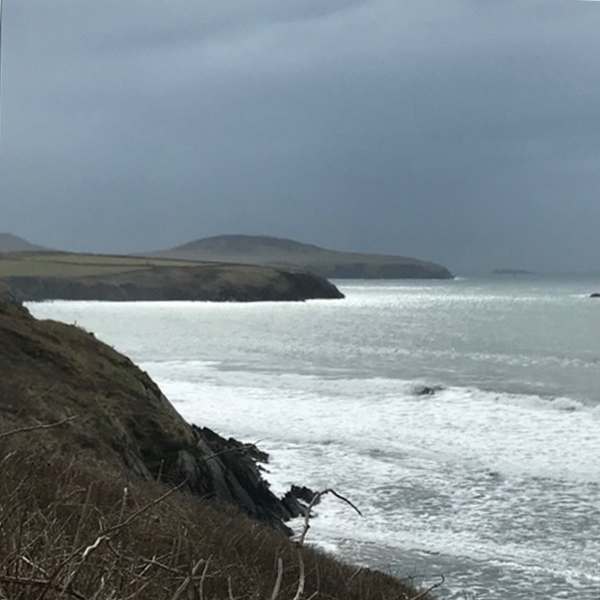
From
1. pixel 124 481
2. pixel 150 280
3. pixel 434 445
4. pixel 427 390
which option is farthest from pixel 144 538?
pixel 150 280

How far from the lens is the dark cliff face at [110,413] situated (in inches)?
492

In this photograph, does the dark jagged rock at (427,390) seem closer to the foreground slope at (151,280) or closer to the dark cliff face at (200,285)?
the foreground slope at (151,280)

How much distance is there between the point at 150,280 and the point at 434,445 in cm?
14618

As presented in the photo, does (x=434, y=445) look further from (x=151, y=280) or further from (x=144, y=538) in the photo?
(x=151, y=280)

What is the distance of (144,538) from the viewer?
528cm

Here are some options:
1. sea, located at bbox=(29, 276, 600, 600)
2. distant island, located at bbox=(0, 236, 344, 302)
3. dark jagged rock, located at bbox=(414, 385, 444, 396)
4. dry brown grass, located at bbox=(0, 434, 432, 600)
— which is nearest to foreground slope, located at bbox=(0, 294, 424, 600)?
dry brown grass, located at bbox=(0, 434, 432, 600)

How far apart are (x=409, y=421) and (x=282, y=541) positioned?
17.7 m

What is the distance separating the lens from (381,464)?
20.3 metres

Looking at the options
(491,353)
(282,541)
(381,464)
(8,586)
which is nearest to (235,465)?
(381,464)

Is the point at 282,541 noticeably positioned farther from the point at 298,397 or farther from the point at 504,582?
the point at 298,397

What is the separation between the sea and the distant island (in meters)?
98.7

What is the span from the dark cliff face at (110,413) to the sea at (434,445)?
163cm

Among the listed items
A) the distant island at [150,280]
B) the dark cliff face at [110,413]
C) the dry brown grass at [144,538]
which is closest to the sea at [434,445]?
the dark cliff face at [110,413]

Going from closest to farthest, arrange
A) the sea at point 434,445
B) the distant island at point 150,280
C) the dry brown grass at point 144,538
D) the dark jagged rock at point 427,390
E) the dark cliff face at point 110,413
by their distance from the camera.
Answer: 1. the dry brown grass at point 144,538
2. the dark cliff face at point 110,413
3. the sea at point 434,445
4. the dark jagged rock at point 427,390
5. the distant island at point 150,280
